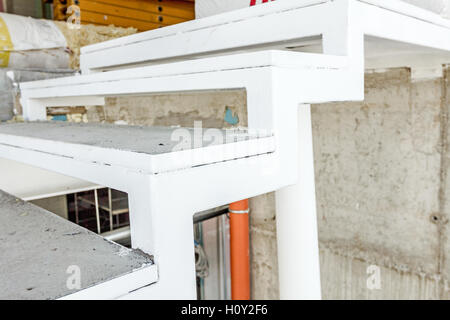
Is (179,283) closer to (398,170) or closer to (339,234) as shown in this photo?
(398,170)

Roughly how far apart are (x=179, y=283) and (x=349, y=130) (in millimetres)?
1497

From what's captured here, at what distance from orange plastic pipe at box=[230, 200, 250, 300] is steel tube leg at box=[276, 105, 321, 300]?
1325 millimetres

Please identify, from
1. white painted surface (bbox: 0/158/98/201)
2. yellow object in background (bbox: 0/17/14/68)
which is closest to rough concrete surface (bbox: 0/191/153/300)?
white painted surface (bbox: 0/158/98/201)

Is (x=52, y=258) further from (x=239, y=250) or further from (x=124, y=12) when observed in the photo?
(x=124, y=12)

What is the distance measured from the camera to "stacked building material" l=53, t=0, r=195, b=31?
211 cm

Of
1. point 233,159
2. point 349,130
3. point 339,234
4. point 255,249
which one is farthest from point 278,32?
point 255,249

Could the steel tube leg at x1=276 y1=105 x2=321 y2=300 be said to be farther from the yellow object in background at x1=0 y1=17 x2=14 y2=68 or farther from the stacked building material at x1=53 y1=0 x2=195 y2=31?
the stacked building material at x1=53 y1=0 x2=195 y2=31

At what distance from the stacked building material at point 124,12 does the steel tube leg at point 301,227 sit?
1691 millimetres

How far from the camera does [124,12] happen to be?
232cm

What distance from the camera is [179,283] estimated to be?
0.48 meters

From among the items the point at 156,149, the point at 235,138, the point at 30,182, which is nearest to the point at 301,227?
the point at 235,138

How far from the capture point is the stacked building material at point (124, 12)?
83.1 inches

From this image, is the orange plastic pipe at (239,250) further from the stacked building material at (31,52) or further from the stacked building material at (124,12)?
the stacked building material at (124,12)

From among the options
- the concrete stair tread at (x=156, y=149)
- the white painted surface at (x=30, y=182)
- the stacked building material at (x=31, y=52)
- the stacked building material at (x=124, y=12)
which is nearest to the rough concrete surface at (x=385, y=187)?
the stacked building material at (x=31, y=52)
